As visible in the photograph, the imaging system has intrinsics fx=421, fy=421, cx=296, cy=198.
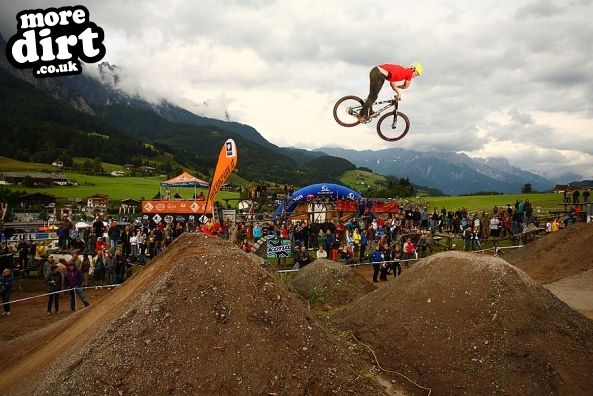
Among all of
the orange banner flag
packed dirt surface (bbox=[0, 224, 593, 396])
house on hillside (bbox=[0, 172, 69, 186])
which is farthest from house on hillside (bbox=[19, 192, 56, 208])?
packed dirt surface (bbox=[0, 224, 593, 396])

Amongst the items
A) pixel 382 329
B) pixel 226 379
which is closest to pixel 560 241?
pixel 382 329

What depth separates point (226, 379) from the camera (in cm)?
696

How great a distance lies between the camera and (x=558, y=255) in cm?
2086

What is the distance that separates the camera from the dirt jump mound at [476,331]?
877cm

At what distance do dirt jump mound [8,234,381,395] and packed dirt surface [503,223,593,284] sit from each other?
51.4ft

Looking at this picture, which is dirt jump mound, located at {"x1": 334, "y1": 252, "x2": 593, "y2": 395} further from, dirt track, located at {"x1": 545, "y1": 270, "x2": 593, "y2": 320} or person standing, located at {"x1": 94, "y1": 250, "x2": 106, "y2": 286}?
person standing, located at {"x1": 94, "y1": 250, "x2": 106, "y2": 286}

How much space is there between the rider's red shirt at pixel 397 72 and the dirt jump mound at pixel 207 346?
25.2 ft

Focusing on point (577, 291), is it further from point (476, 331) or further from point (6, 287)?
point (6, 287)

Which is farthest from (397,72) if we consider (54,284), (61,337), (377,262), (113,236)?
(113,236)

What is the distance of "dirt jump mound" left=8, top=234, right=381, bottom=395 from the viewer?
22.6 feet

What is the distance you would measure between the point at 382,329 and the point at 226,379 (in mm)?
4800

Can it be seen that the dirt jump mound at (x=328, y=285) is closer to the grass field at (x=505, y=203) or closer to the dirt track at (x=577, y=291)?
the dirt track at (x=577, y=291)

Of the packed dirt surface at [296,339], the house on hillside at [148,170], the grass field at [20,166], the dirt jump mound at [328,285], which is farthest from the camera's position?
the house on hillside at [148,170]

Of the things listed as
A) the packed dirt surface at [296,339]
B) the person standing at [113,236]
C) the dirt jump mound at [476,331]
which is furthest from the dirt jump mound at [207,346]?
the person standing at [113,236]
